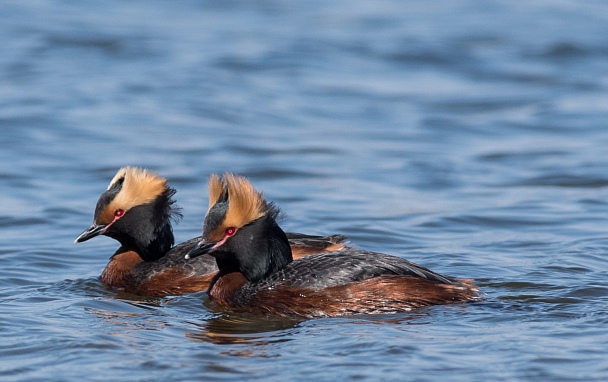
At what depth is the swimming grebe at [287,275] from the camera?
8898 mm

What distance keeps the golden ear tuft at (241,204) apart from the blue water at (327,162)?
80 centimetres

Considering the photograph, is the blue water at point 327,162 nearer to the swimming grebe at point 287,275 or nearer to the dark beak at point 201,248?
the swimming grebe at point 287,275

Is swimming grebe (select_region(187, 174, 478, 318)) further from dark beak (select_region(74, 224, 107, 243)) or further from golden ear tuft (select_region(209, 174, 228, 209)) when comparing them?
dark beak (select_region(74, 224, 107, 243))

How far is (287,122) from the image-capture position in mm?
18172

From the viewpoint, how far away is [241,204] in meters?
9.27

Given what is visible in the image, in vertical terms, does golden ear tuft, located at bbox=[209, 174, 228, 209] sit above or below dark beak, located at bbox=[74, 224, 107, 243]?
above

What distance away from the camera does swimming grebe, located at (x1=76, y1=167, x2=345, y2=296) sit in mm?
10148

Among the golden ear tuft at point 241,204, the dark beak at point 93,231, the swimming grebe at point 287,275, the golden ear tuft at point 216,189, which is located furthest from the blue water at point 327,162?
the golden ear tuft at point 216,189

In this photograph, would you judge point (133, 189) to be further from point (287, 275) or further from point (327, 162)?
point (327, 162)

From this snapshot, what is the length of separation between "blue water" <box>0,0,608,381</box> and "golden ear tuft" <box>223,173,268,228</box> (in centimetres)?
80

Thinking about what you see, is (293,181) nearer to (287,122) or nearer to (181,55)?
(287,122)

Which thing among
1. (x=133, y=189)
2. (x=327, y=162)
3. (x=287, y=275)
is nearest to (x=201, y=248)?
(x=287, y=275)

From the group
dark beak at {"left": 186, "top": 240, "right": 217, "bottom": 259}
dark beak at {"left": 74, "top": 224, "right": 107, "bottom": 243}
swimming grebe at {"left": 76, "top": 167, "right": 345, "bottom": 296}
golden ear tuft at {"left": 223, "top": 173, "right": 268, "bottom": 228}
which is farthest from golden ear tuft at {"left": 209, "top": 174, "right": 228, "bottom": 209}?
dark beak at {"left": 74, "top": 224, "right": 107, "bottom": 243}

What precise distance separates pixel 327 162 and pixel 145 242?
583cm
